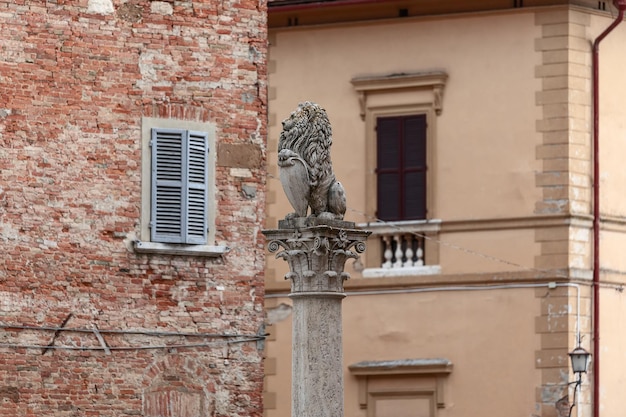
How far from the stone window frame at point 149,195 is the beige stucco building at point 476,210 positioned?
6.78m

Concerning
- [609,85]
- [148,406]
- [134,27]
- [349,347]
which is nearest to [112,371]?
[148,406]

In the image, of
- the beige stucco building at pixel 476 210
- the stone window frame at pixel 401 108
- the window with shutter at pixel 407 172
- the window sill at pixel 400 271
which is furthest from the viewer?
the window with shutter at pixel 407 172

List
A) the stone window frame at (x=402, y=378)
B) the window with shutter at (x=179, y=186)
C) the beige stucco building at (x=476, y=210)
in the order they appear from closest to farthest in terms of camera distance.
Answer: the window with shutter at (x=179, y=186) → the beige stucco building at (x=476, y=210) → the stone window frame at (x=402, y=378)

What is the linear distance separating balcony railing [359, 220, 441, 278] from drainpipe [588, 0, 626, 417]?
7.17 ft

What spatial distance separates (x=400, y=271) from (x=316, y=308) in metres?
12.5

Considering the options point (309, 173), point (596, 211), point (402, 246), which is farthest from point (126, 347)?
point (596, 211)

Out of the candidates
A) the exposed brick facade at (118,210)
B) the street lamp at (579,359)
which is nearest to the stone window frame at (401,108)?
the street lamp at (579,359)

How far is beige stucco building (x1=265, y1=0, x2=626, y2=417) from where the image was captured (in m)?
33.7

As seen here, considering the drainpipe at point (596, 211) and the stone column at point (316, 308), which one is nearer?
the stone column at point (316, 308)

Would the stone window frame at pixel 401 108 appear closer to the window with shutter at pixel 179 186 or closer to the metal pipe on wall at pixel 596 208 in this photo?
the metal pipe on wall at pixel 596 208

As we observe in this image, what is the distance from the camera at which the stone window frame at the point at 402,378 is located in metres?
34.1

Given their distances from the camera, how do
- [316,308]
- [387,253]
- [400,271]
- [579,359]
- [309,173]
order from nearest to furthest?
[316,308]
[309,173]
[579,359]
[400,271]
[387,253]

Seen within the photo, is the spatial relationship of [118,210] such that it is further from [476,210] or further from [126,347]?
[476,210]

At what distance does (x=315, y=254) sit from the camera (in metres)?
22.2
